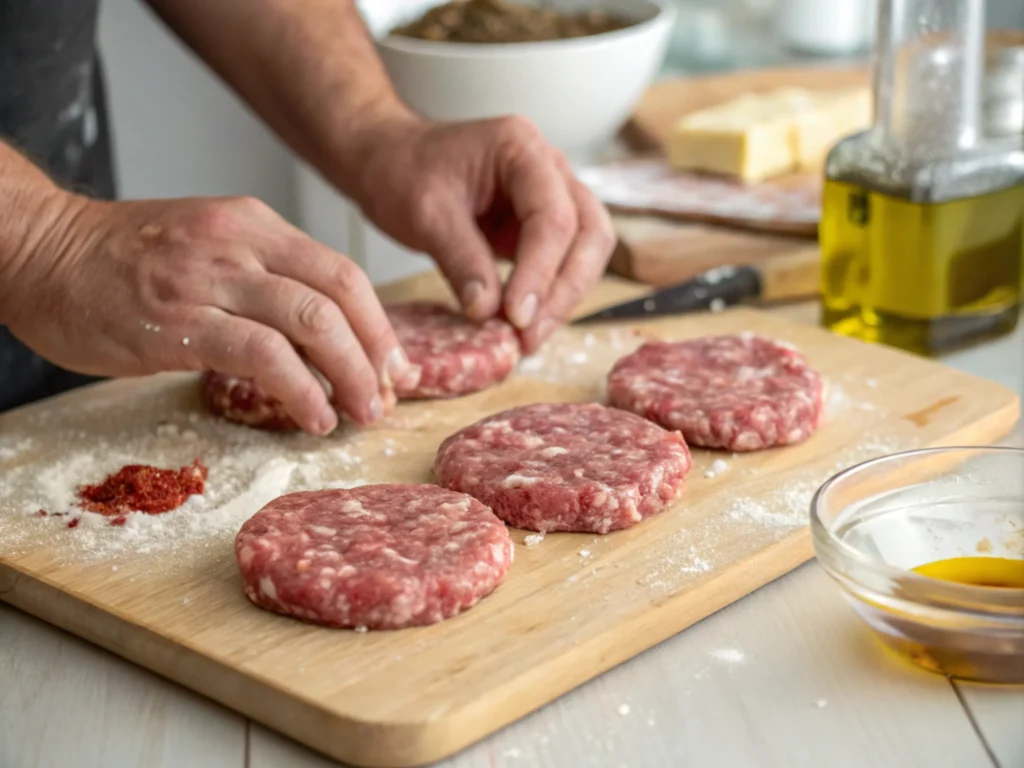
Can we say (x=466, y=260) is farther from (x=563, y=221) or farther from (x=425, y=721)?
(x=425, y=721)

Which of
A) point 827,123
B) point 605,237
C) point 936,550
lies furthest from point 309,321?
point 827,123

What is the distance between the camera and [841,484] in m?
1.43

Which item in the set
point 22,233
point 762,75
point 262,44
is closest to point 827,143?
point 762,75

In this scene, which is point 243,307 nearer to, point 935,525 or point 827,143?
point 935,525

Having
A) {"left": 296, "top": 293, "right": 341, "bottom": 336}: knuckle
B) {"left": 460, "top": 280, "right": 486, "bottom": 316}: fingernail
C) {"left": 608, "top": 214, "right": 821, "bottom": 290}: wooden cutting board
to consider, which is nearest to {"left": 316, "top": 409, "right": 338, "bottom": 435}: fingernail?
{"left": 296, "top": 293, "right": 341, "bottom": 336}: knuckle

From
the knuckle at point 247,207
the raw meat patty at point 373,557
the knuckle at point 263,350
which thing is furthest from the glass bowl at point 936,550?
the knuckle at point 247,207

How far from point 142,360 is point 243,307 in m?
0.14

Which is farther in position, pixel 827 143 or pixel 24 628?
pixel 827 143

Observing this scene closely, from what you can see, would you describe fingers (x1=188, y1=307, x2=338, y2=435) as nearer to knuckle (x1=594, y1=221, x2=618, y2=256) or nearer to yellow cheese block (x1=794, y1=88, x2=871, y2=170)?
knuckle (x1=594, y1=221, x2=618, y2=256)

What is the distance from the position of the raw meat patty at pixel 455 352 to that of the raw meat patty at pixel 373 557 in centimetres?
42

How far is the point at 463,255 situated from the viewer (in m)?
2.12

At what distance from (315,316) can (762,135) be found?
1.40 m

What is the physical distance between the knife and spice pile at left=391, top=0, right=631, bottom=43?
667 mm

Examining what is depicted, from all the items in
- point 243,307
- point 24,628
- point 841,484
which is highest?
point 243,307
